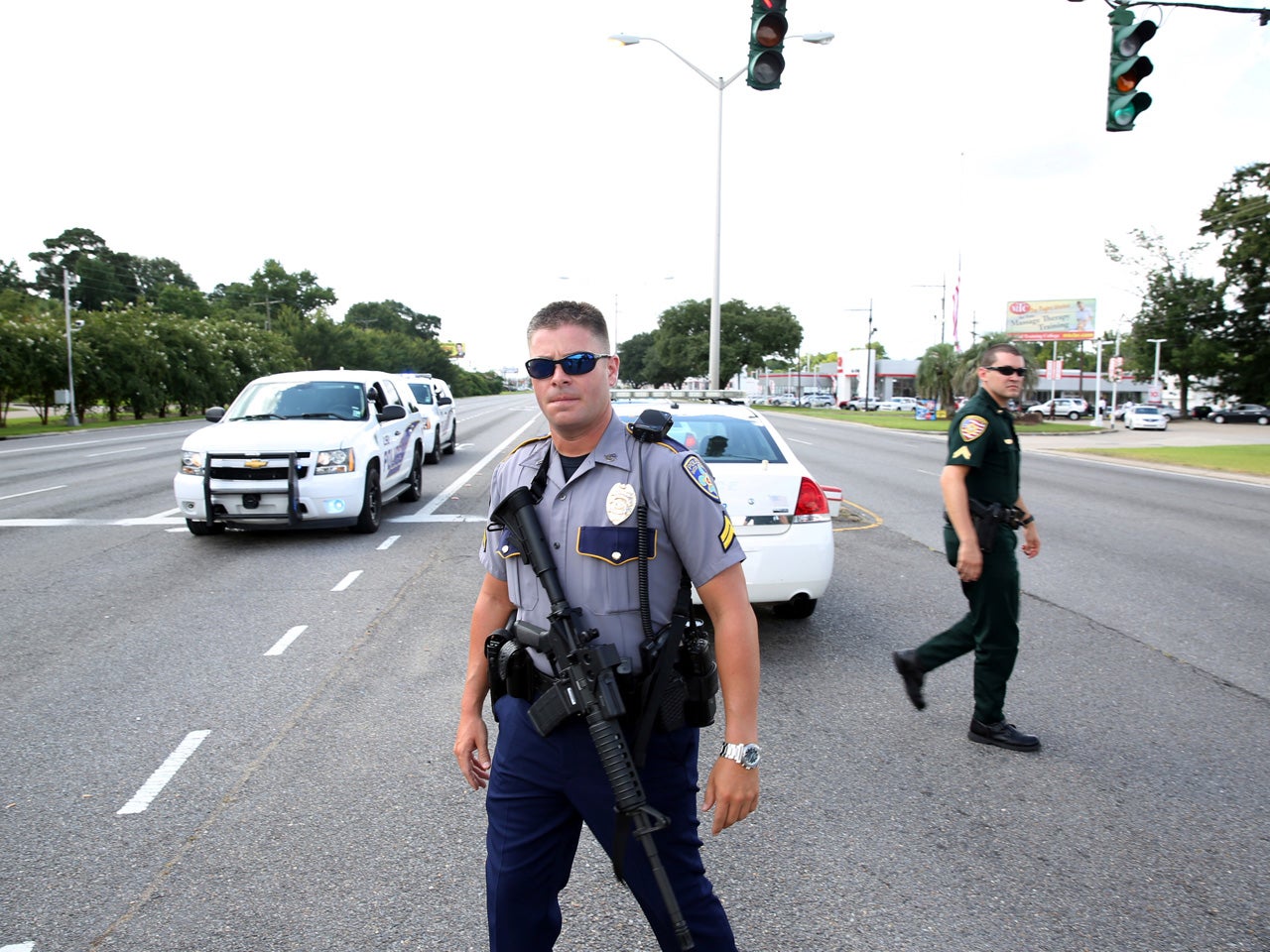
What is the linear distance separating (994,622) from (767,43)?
5.64 meters

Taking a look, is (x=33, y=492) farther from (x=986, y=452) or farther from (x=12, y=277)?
(x=12, y=277)

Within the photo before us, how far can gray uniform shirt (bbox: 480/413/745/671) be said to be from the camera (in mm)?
2115

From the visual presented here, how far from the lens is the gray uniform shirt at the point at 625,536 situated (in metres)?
2.12

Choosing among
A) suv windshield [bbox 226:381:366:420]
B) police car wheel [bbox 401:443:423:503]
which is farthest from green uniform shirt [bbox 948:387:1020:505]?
police car wheel [bbox 401:443:423:503]

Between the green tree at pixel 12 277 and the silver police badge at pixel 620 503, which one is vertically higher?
the green tree at pixel 12 277

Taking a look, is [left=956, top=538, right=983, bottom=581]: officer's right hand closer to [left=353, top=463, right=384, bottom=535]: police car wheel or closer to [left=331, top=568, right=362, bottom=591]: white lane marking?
[left=331, top=568, right=362, bottom=591]: white lane marking

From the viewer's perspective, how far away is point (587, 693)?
2049 millimetres

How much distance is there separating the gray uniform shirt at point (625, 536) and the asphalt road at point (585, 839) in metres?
1.32

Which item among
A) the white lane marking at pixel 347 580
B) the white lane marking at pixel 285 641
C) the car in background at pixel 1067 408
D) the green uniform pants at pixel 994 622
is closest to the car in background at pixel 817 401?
the car in background at pixel 1067 408

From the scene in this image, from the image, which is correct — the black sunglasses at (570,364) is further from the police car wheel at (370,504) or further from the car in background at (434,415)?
the car in background at (434,415)

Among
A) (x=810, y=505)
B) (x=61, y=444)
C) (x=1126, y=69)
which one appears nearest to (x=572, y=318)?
(x=810, y=505)

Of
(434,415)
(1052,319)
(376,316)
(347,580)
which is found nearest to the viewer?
(347,580)

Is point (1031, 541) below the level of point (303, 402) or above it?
below

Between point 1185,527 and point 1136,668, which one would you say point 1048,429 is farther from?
point 1136,668
